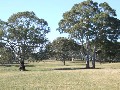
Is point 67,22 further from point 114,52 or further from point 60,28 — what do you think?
point 114,52

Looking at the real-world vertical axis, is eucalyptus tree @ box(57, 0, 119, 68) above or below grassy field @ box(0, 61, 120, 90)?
above

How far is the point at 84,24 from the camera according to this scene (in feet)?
219

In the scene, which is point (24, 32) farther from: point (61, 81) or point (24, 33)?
point (61, 81)

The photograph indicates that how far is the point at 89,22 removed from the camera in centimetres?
6756

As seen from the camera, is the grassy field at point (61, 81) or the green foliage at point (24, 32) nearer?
the grassy field at point (61, 81)

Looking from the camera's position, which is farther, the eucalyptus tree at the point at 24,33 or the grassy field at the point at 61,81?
the eucalyptus tree at the point at 24,33

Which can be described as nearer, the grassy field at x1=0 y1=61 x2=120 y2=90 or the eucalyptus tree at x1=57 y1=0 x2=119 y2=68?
the grassy field at x1=0 y1=61 x2=120 y2=90

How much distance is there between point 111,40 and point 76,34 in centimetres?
700

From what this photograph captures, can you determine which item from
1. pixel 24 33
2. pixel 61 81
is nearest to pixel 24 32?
pixel 24 33

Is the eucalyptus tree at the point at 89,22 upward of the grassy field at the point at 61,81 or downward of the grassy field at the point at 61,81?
upward

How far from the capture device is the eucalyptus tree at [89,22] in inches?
2623

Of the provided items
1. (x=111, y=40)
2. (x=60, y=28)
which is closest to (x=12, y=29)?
(x=60, y=28)

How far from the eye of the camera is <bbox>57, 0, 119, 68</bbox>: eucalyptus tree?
6662 centimetres

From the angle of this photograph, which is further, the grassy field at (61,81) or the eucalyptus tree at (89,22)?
the eucalyptus tree at (89,22)
